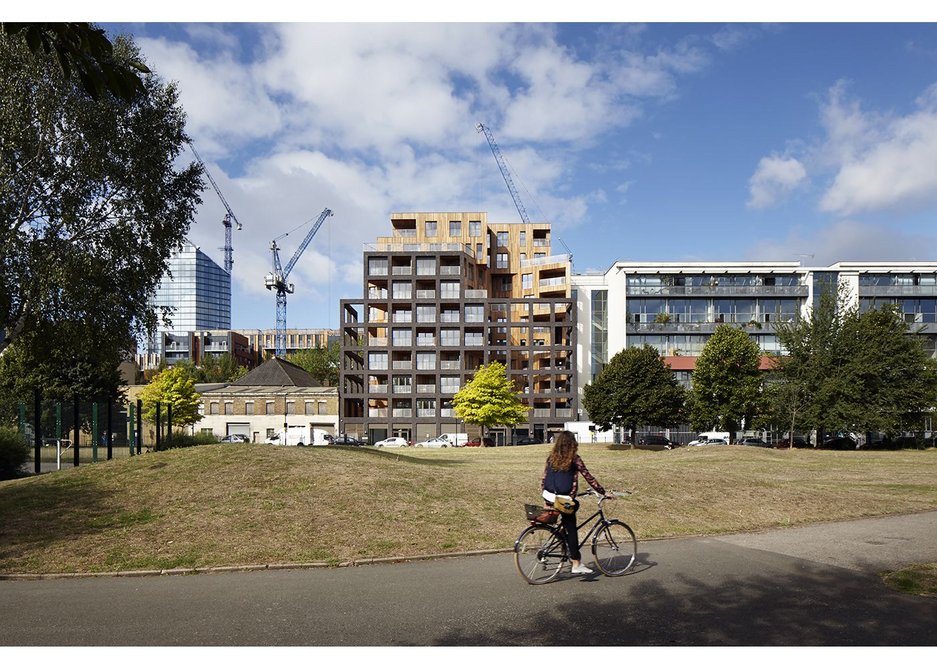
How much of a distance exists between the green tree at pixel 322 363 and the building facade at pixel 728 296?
57.2 m

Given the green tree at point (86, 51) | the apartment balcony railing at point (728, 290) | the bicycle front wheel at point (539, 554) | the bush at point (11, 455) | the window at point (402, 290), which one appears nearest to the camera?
the green tree at point (86, 51)

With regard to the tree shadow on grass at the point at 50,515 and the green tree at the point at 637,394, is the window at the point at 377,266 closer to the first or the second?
the green tree at the point at 637,394

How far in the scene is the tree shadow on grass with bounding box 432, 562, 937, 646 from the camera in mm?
6797

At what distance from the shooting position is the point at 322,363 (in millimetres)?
136750

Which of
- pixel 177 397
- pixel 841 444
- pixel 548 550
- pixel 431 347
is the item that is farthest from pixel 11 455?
pixel 431 347

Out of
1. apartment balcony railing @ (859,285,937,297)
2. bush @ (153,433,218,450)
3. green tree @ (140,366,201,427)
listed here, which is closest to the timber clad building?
green tree @ (140,366,201,427)

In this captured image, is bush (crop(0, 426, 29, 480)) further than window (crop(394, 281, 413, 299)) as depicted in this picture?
No

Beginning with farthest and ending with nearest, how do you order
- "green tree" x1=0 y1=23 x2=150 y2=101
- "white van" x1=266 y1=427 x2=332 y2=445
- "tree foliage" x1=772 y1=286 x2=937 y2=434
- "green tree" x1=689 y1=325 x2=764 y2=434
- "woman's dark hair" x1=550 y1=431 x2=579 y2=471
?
"white van" x1=266 y1=427 x2=332 y2=445, "green tree" x1=689 y1=325 x2=764 y2=434, "tree foliage" x1=772 y1=286 x2=937 y2=434, "woman's dark hair" x1=550 y1=431 x2=579 y2=471, "green tree" x1=0 y1=23 x2=150 y2=101

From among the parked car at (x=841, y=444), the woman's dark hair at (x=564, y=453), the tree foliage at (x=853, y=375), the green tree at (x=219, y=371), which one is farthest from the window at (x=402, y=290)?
the woman's dark hair at (x=564, y=453)

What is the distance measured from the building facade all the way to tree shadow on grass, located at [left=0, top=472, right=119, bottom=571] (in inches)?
2771

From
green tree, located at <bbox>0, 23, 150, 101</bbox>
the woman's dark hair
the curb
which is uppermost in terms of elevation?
green tree, located at <bbox>0, 23, 150, 101</bbox>

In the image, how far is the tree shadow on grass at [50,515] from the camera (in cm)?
1179

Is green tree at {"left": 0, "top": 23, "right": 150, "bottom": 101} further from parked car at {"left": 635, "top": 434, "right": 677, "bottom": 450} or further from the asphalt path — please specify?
parked car at {"left": 635, "top": 434, "right": 677, "bottom": 450}

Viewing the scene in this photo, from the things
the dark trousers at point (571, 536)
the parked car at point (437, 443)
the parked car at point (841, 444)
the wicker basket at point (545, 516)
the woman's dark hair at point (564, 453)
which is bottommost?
the parked car at point (437, 443)
